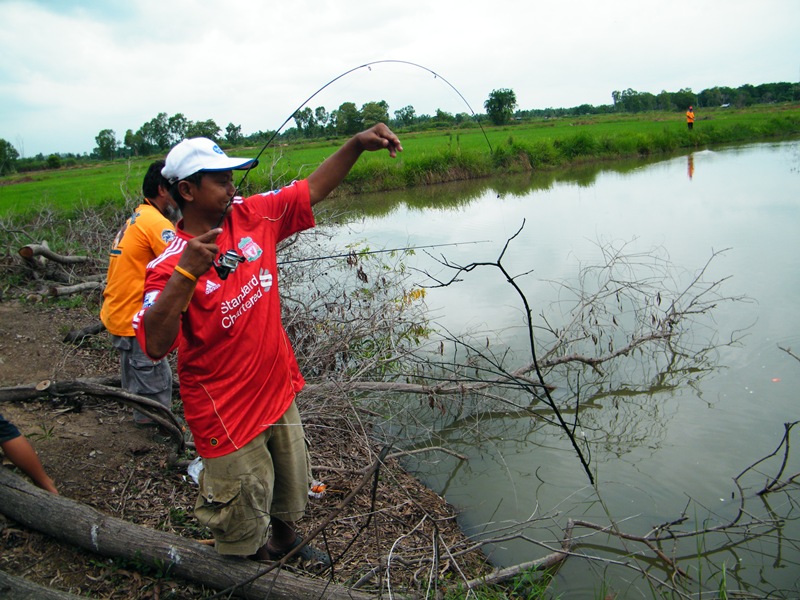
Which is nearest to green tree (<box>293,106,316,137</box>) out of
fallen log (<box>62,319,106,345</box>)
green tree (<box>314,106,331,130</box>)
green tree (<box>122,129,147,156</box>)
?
green tree (<box>314,106,331,130</box>)

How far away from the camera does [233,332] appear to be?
6.28 ft

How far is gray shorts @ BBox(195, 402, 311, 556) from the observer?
2.02m

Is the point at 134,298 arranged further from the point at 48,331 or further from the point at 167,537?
the point at 48,331

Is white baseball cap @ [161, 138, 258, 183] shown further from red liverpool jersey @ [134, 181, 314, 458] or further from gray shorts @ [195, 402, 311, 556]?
gray shorts @ [195, 402, 311, 556]

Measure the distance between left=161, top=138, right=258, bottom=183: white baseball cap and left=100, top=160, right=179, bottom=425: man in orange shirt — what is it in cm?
111

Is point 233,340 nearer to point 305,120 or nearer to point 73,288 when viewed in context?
point 305,120

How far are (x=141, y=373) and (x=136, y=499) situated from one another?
756 millimetres

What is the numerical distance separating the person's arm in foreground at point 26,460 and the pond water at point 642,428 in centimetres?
201

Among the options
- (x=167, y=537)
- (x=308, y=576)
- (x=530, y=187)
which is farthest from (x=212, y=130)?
(x=530, y=187)

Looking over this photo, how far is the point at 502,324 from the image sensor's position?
5934 mm

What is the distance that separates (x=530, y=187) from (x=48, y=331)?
40.3 feet

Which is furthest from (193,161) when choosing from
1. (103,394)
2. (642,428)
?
(642,428)

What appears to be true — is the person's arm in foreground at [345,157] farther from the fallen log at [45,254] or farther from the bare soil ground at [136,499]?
the fallen log at [45,254]

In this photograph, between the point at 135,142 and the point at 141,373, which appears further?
the point at 135,142
